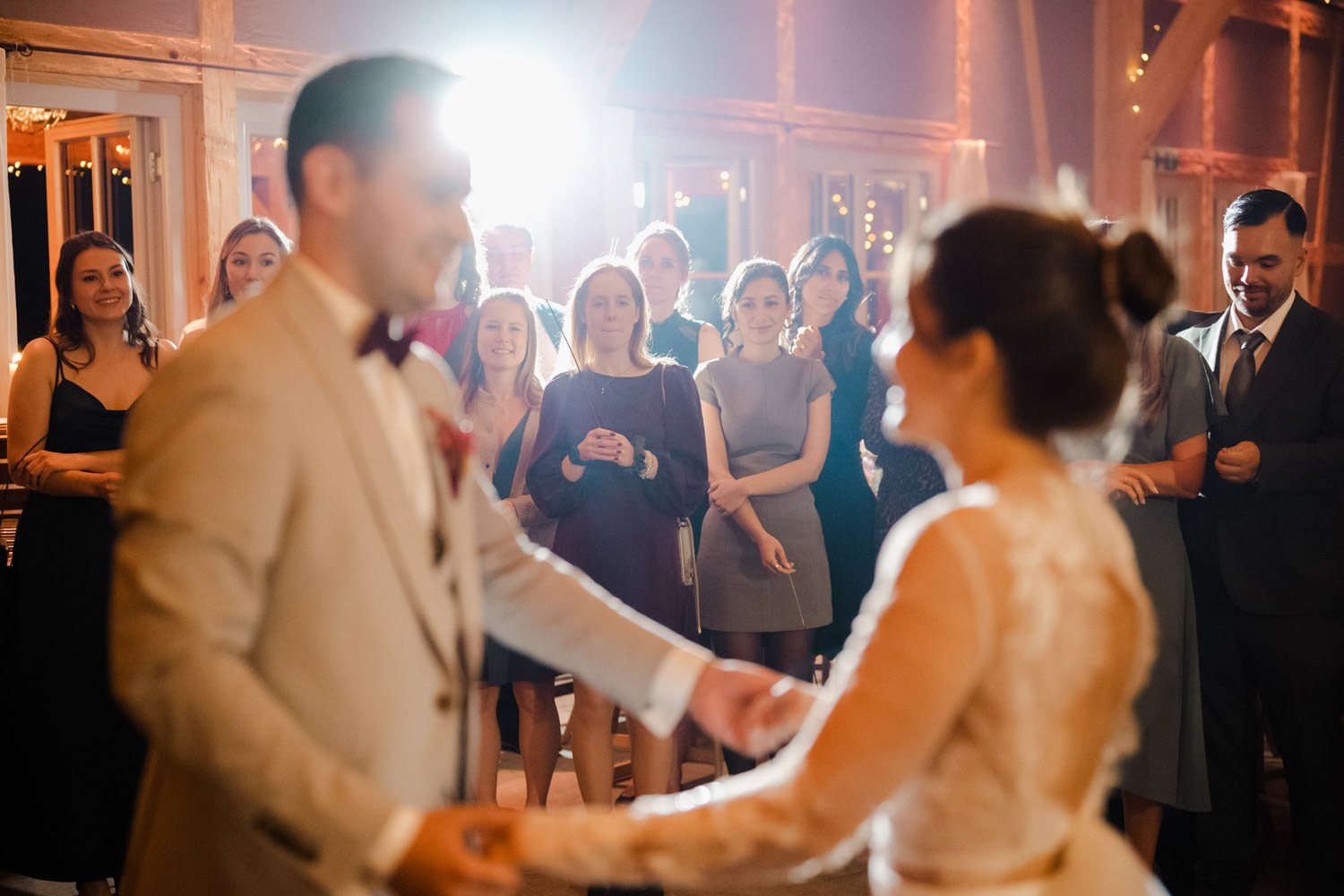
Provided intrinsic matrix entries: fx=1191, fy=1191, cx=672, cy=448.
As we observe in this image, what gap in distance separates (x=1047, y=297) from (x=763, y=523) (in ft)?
8.56

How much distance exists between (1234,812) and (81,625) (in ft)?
9.83

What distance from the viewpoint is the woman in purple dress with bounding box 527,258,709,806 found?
334 centimetres

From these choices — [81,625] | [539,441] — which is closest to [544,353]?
[539,441]

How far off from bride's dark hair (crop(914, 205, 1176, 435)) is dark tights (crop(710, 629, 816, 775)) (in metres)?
2.59

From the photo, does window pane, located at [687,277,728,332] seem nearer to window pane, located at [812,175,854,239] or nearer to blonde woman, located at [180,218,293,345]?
window pane, located at [812,175,854,239]

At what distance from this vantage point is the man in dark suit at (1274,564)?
9.59 ft

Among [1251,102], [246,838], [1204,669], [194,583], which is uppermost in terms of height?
[1251,102]

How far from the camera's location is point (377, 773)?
121cm

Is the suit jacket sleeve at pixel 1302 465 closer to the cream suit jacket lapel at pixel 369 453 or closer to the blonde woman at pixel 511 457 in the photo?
the blonde woman at pixel 511 457

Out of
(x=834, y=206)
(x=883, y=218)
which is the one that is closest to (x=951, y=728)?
(x=834, y=206)

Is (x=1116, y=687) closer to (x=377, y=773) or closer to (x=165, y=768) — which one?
(x=377, y=773)

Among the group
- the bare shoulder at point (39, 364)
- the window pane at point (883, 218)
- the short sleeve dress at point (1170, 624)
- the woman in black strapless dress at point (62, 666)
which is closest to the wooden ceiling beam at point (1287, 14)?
the window pane at point (883, 218)

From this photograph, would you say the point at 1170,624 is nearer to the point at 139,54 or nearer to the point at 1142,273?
the point at 1142,273

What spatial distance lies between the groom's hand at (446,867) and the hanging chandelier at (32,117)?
221 inches
